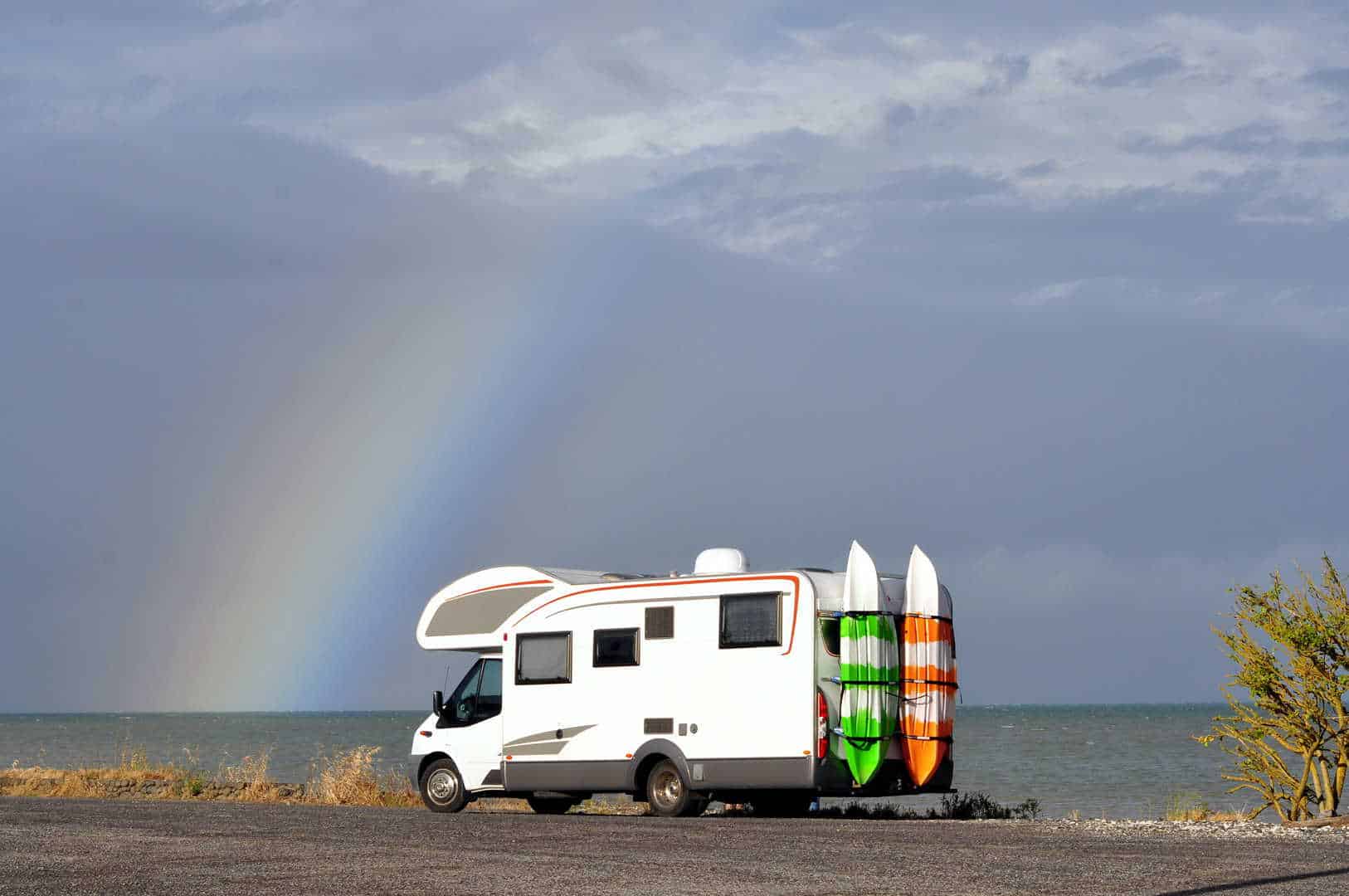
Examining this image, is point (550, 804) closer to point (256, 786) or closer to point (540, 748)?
point (540, 748)

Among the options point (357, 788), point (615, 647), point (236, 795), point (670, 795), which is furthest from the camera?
point (236, 795)

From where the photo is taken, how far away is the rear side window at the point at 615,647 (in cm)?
1970

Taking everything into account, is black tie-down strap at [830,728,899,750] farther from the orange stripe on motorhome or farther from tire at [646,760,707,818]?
tire at [646,760,707,818]

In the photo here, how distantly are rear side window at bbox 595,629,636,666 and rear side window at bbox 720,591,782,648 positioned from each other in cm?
132

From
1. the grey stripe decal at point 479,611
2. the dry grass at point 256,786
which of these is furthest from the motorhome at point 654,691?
the dry grass at point 256,786

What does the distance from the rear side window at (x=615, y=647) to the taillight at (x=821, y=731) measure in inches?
100

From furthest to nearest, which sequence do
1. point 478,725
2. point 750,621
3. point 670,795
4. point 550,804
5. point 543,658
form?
point 550,804
point 478,725
point 543,658
point 670,795
point 750,621

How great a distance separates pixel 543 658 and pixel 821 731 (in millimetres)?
4099

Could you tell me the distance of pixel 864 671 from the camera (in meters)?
18.3

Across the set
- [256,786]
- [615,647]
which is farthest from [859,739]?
[256,786]

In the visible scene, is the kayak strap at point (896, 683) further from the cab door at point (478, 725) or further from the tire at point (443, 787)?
the tire at point (443, 787)

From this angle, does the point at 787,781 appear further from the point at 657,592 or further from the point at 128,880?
the point at 128,880

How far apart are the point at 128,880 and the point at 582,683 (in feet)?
30.0

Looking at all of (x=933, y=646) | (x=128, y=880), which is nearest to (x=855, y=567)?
(x=933, y=646)
